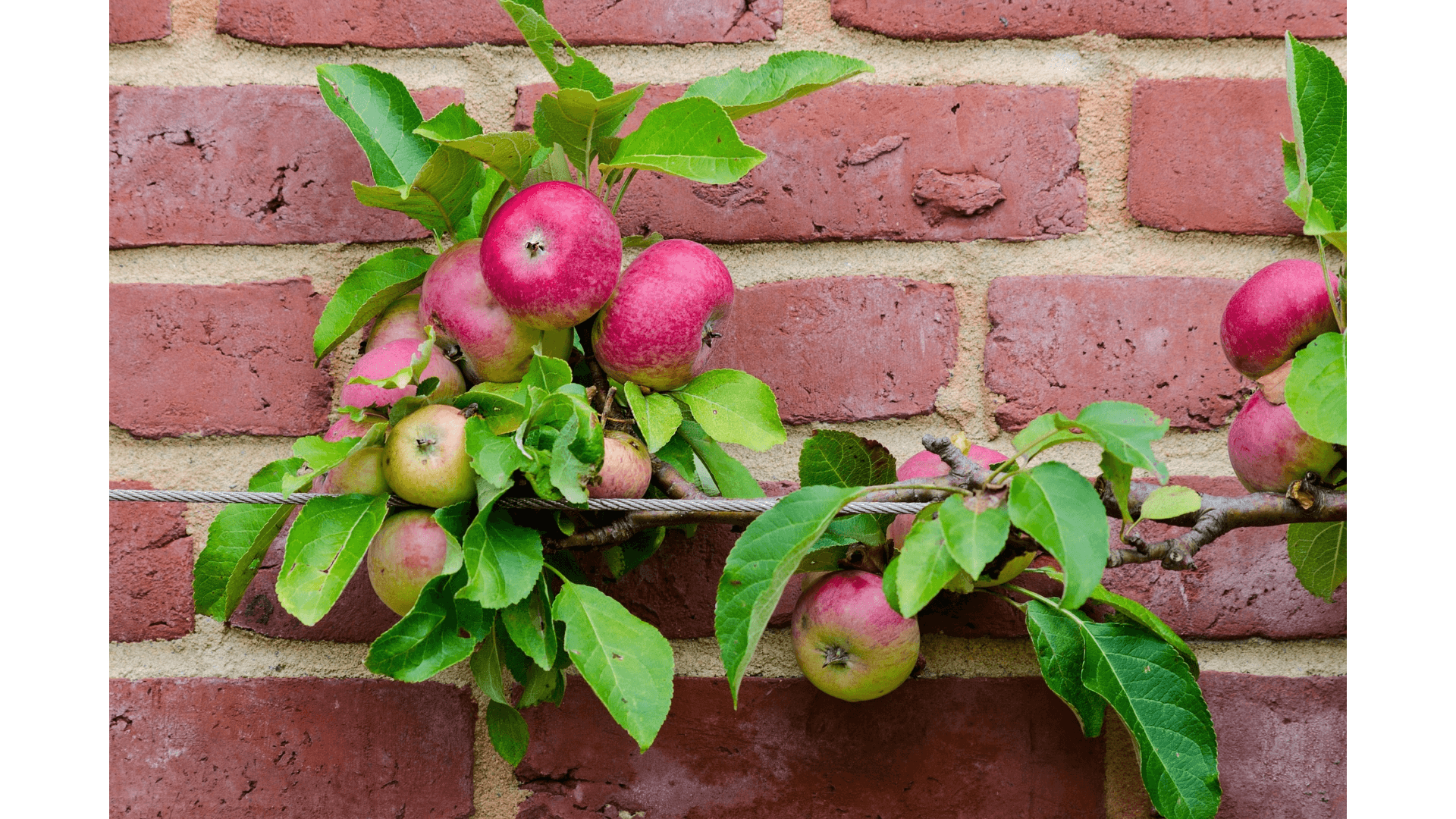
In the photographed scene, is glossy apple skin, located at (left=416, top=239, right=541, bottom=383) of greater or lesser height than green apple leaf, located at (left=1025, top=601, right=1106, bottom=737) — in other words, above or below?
above

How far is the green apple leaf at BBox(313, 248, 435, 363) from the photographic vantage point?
52cm

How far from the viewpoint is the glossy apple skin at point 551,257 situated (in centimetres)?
45

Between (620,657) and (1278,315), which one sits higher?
(1278,315)

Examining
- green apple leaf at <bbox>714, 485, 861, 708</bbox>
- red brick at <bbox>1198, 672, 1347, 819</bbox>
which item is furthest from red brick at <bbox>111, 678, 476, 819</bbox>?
red brick at <bbox>1198, 672, 1347, 819</bbox>

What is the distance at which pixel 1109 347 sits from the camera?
0.59m

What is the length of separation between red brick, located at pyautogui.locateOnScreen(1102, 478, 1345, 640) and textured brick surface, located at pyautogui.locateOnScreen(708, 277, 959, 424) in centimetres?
16

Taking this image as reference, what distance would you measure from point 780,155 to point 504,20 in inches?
7.4

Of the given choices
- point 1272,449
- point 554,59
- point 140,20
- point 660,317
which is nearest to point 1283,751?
point 1272,449

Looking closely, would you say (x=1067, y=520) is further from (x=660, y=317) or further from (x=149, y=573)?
(x=149, y=573)

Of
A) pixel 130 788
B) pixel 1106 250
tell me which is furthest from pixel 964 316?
pixel 130 788

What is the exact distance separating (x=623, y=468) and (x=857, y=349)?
0.19 meters

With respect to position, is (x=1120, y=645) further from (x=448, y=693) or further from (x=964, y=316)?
(x=448, y=693)

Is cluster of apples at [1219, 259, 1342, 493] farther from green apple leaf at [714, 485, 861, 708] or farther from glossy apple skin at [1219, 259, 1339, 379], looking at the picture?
green apple leaf at [714, 485, 861, 708]

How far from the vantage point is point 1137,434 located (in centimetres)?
39
